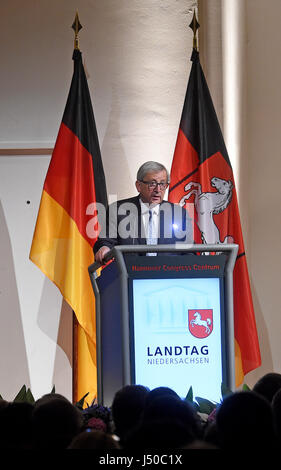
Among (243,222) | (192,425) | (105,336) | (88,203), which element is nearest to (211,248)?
(105,336)

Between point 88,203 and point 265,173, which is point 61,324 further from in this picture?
point 265,173

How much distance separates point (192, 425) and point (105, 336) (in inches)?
56.6

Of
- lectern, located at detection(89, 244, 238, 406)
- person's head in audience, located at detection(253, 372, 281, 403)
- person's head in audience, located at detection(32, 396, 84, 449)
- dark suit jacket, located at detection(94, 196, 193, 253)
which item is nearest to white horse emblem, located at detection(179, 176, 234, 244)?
dark suit jacket, located at detection(94, 196, 193, 253)

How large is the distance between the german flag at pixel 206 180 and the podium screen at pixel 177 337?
1.86 metres

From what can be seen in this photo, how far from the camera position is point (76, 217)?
376 centimetres

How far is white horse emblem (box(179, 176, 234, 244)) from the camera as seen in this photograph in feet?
12.2

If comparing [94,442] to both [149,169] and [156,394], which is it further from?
[149,169]

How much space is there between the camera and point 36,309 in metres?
4.27

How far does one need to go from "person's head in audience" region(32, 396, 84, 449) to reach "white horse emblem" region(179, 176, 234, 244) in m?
3.16

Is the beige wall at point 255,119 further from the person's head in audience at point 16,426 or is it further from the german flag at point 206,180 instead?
the person's head in audience at point 16,426

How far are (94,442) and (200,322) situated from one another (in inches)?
49.9

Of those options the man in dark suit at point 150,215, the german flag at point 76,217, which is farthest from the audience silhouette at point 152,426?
the german flag at point 76,217

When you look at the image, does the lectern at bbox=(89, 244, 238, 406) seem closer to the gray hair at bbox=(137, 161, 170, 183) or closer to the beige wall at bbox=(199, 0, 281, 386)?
the gray hair at bbox=(137, 161, 170, 183)

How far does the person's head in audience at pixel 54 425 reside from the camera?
53cm
